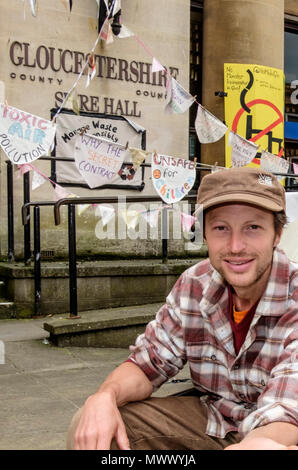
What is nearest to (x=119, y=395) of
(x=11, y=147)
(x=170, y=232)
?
Answer: (x=11, y=147)

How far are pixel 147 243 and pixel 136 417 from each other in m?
5.70

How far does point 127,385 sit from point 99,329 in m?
2.69

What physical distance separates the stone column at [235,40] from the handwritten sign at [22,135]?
4.87 meters

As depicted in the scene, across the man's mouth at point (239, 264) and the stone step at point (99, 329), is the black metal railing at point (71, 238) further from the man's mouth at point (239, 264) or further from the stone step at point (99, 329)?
the man's mouth at point (239, 264)

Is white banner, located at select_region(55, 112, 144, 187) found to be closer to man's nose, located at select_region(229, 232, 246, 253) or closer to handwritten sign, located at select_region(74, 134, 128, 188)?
handwritten sign, located at select_region(74, 134, 128, 188)

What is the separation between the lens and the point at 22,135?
4801 millimetres

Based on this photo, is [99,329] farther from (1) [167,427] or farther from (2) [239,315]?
(2) [239,315]

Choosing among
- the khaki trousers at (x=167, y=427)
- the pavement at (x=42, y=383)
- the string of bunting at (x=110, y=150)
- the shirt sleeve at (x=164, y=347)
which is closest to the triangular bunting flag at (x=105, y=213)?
the string of bunting at (x=110, y=150)

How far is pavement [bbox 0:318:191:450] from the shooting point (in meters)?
2.72

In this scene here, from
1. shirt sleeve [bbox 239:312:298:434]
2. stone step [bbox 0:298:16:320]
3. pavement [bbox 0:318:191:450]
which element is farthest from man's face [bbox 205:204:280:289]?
stone step [bbox 0:298:16:320]

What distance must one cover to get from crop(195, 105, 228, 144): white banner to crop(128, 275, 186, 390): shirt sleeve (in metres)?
4.38

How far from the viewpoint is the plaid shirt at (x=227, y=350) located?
161cm

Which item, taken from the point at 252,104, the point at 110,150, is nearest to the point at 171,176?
the point at 110,150

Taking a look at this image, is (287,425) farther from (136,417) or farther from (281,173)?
(281,173)
